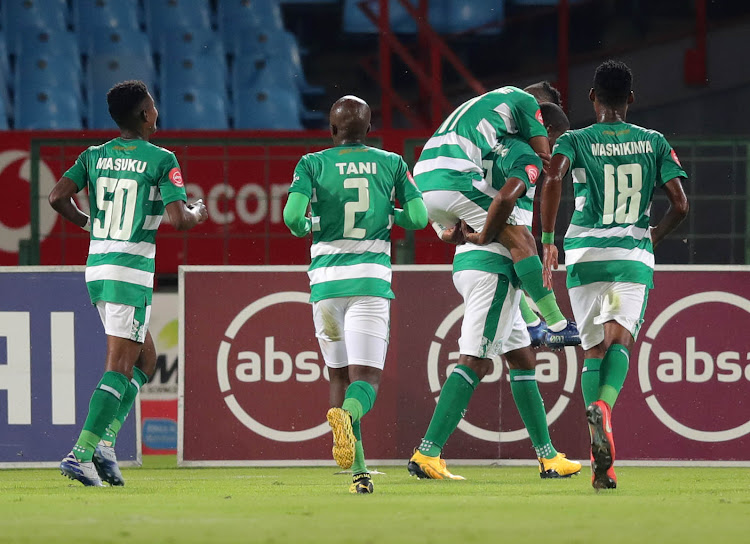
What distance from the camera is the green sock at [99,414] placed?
5.28m

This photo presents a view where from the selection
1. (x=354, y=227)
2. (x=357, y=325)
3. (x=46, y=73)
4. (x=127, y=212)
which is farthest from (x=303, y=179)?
(x=46, y=73)

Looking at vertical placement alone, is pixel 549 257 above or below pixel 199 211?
below

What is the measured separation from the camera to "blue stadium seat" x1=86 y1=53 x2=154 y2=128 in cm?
1243

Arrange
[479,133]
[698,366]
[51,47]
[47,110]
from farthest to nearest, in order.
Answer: [51,47]
[47,110]
[698,366]
[479,133]

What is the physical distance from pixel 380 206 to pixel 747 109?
6759mm

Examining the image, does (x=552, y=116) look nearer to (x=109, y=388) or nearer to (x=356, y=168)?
(x=356, y=168)

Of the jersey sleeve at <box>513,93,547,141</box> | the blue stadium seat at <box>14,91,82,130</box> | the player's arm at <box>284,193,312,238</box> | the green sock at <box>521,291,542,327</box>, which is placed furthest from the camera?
the blue stadium seat at <box>14,91,82,130</box>

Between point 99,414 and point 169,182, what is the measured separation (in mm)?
1020

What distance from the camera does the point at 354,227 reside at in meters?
5.12

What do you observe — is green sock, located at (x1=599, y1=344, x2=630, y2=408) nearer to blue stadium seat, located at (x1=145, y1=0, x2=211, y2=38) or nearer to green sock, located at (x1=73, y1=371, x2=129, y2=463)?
green sock, located at (x1=73, y1=371, x2=129, y2=463)

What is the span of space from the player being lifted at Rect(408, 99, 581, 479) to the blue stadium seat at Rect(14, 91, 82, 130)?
712 cm

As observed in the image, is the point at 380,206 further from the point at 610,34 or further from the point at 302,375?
the point at 610,34

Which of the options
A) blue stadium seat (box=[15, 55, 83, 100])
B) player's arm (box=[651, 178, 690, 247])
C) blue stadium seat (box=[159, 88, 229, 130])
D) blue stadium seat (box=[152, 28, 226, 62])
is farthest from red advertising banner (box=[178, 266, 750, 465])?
blue stadium seat (box=[152, 28, 226, 62])

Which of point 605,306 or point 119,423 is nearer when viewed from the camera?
point 605,306
